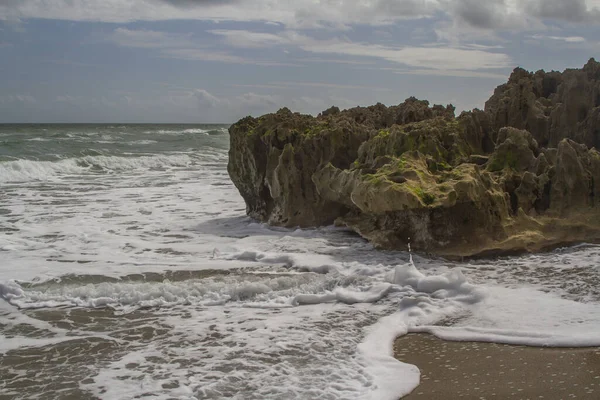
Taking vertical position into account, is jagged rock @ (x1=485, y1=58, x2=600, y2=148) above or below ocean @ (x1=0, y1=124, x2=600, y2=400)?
above

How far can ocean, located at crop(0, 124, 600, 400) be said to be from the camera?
4469 millimetres

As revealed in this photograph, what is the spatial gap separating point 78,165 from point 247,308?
66.5ft

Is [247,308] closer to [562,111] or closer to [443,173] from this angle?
[443,173]

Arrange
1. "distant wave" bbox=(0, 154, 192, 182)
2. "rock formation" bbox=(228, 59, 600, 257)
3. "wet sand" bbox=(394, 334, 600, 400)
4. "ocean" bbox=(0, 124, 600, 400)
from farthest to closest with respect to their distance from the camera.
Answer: "distant wave" bbox=(0, 154, 192, 182) → "rock formation" bbox=(228, 59, 600, 257) → "ocean" bbox=(0, 124, 600, 400) → "wet sand" bbox=(394, 334, 600, 400)

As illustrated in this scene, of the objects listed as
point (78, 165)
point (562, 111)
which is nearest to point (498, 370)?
point (562, 111)

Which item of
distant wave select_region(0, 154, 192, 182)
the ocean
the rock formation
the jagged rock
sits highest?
the jagged rock

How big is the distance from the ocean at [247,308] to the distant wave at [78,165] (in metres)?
11.0

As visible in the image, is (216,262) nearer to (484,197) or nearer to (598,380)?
(484,197)

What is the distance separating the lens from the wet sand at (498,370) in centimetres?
416

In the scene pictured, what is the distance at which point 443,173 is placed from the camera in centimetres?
820

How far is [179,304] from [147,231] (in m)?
4.05

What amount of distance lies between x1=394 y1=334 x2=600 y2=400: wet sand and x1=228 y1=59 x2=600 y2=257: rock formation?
2707 millimetres

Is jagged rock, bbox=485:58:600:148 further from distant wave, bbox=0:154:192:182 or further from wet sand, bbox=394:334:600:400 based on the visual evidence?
distant wave, bbox=0:154:192:182

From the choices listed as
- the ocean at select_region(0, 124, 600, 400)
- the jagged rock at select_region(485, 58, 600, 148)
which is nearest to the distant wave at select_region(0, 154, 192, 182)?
the ocean at select_region(0, 124, 600, 400)
